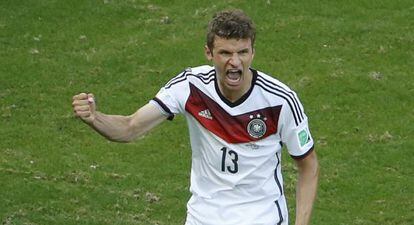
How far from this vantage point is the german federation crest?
24.9 feet

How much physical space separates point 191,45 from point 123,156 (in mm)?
4925

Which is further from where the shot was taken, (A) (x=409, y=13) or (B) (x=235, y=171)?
(A) (x=409, y=13)

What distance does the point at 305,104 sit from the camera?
16641 millimetres

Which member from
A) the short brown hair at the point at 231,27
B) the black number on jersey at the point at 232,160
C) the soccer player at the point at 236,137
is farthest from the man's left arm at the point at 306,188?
the short brown hair at the point at 231,27

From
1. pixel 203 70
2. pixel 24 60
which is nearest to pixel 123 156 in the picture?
pixel 24 60

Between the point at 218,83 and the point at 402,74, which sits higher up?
the point at 218,83

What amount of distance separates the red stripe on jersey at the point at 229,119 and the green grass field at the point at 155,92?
4332 millimetres

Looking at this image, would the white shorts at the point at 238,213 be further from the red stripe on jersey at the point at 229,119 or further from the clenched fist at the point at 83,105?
the clenched fist at the point at 83,105

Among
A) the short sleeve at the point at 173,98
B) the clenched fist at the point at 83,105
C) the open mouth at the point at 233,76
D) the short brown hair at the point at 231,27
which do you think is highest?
the short brown hair at the point at 231,27

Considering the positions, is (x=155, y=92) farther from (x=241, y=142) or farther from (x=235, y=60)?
(x=235, y=60)

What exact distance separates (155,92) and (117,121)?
9732mm

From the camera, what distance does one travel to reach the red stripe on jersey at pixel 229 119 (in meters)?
7.58

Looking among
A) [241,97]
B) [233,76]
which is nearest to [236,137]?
[241,97]

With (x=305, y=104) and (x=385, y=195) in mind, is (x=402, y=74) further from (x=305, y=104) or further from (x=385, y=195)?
(x=385, y=195)
